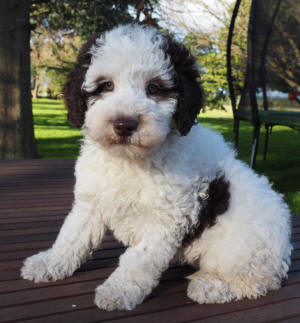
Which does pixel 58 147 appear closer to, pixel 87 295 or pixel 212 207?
pixel 87 295

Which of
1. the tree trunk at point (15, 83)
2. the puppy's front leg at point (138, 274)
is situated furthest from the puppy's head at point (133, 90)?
the tree trunk at point (15, 83)

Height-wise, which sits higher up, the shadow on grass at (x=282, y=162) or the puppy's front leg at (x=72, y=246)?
the puppy's front leg at (x=72, y=246)

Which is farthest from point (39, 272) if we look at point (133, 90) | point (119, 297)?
point (133, 90)

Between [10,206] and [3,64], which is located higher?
[3,64]

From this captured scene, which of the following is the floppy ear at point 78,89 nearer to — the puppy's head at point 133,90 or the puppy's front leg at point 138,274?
the puppy's head at point 133,90

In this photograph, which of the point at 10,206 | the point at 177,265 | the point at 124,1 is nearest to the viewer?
the point at 177,265

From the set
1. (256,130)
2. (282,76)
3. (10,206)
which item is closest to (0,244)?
(10,206)

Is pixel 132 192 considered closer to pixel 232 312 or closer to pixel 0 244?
pixel 232 312
